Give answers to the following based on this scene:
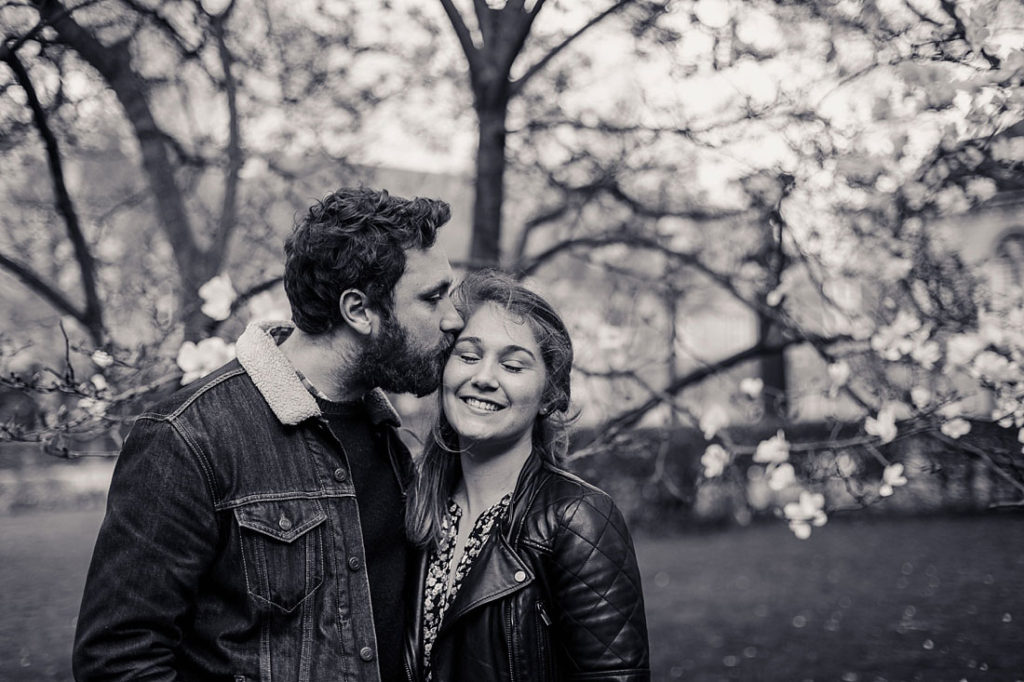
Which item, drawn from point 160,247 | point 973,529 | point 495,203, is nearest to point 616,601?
point 495,203

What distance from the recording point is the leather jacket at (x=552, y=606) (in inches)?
79.6

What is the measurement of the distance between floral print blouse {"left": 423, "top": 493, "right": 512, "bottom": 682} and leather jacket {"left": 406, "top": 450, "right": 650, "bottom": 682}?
73 mm

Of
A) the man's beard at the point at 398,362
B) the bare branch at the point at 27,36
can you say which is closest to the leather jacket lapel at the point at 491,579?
the man's beard at the point at 398,362

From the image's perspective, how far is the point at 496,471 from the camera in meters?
2.35

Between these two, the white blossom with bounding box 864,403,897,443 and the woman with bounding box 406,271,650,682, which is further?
the white blossom with bounding box 864,403,897,443

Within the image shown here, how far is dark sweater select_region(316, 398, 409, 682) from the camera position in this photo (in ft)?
7.34

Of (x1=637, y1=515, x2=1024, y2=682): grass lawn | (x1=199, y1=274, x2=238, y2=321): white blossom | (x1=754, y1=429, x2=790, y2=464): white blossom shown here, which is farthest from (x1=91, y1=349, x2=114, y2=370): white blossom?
(x1=637, y1=515, x2=1024, y2=682): grass lawn

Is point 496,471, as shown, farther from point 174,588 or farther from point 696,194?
point 696,194

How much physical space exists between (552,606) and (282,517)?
67 cm

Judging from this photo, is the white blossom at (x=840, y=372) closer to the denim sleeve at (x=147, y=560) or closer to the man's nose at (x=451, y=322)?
the man's nose at (x=451, y=322)

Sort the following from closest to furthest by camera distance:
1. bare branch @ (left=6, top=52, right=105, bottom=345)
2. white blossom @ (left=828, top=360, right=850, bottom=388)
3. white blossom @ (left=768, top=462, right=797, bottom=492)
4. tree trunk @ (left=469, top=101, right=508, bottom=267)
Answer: bare branch @ (left=6, top=52, right=105, bottom=345) < white blossom @ (left=768, top=462, right=797, bottom=492) < white blossom @ (left=828, top=360, right=850, bottom=388) < tree trunk @ (left=469, top=101, right=508, bottom=267)

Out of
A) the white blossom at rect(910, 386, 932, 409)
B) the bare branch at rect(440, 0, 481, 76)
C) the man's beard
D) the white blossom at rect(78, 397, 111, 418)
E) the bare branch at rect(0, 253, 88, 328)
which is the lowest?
the white blossom at rect(78, 397, 111, 418)

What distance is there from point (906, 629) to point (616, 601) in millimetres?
5908

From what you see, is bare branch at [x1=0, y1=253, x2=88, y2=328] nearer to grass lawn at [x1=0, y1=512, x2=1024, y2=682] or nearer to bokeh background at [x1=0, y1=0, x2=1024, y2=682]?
bokeh background at [x1=0, y1=0, x2=1024, y2=682]
